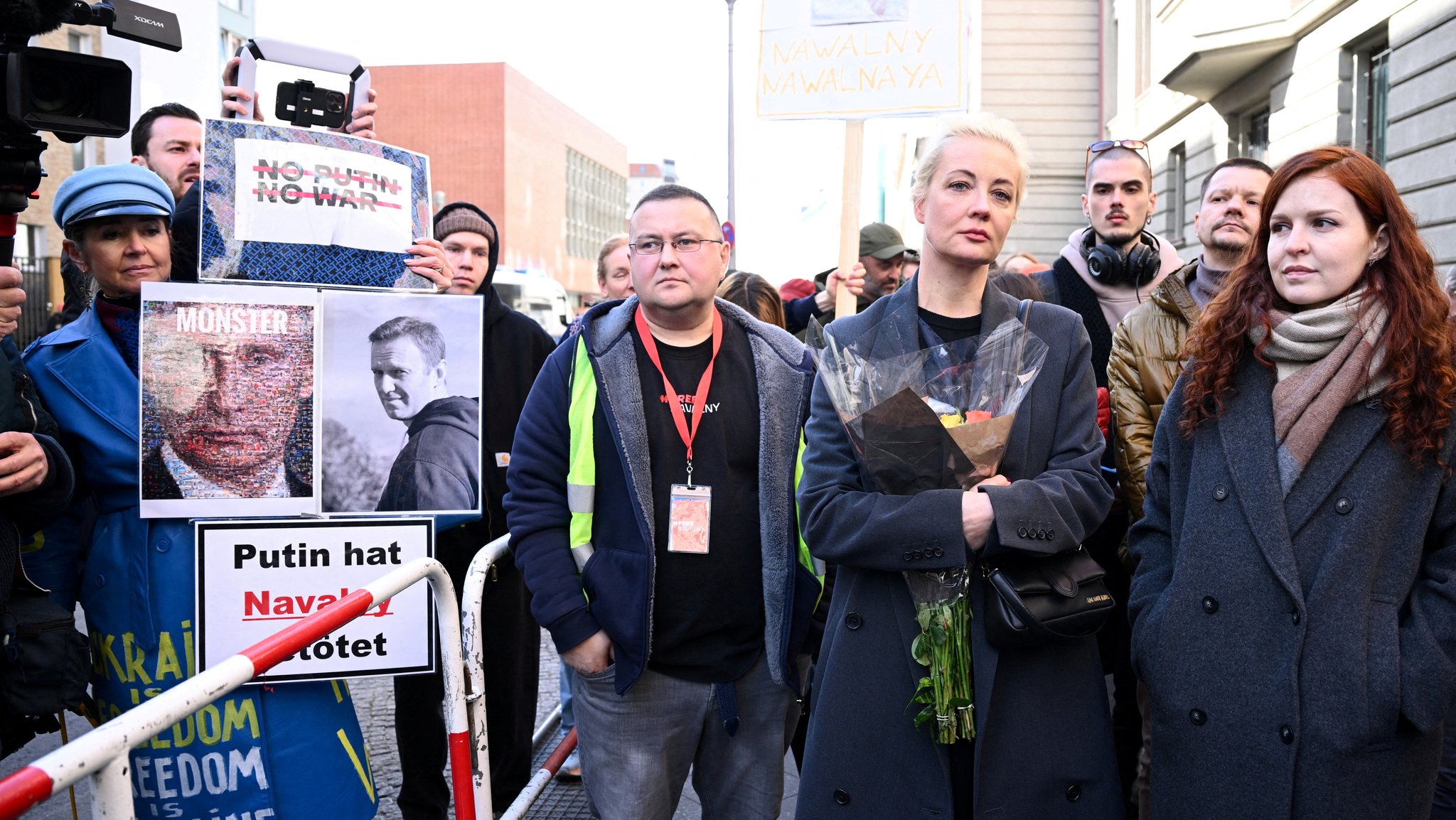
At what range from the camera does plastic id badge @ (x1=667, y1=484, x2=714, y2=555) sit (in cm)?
286

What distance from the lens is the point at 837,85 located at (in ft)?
16.7

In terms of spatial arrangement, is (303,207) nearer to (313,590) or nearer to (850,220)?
(313,590)

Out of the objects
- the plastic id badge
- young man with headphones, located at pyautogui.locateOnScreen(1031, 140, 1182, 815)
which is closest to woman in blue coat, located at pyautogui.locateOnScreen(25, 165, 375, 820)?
the plastic id badge

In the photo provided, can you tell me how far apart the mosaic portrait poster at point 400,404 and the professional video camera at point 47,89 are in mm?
752

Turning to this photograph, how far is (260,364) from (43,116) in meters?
0.80

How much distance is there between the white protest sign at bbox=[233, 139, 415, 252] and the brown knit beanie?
45.5 inches

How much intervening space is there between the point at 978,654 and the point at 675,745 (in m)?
0.98

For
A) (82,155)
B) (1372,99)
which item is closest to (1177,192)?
(1372,99)

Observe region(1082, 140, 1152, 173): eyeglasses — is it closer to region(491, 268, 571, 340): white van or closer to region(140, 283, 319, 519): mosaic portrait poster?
region(140, 283, 319, 519): mosaic portrait poster

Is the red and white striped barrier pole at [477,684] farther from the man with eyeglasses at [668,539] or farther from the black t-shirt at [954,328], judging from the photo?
the black t-shirt at [954,328]

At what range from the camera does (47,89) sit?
2.72 meters

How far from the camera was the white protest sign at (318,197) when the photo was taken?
3.01m

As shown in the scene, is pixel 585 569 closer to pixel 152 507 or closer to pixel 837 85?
pixel 152 507

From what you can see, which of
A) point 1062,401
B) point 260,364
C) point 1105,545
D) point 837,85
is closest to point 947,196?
point 1062,401
